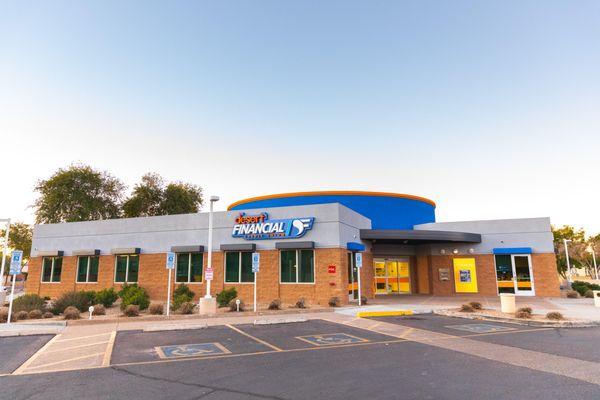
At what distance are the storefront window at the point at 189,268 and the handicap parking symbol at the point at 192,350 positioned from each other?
1503 centimetres

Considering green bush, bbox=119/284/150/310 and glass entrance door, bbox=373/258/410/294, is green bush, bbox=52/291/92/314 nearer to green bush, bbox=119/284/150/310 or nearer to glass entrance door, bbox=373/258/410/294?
green bush, bbox=119/284/150/310

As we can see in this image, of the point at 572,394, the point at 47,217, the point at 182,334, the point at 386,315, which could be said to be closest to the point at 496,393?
the point at 572,394

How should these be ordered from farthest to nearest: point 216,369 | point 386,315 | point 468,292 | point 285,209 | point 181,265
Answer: point 468,292
point 181,265
point 285,209
point 386,315
point 216,369

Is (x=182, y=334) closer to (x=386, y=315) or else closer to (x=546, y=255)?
(x=386, y=315)

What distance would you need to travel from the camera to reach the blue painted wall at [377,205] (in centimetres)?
3175

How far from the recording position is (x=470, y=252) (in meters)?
28.9

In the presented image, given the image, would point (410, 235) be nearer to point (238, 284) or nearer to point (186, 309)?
point (238, 284)

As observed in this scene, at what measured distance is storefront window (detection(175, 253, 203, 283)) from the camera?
999 inches

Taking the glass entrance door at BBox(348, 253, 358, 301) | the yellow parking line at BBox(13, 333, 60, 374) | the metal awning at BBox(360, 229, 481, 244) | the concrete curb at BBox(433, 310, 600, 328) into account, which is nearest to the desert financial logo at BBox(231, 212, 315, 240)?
the glass entrance door at BBox(348, 253, 358, 301)

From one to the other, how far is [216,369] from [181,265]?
1889cm

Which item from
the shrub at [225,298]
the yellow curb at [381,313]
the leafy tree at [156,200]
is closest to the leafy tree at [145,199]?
the leafy tree at [156,200]

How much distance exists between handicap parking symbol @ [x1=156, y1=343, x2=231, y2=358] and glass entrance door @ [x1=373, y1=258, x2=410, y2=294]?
2016cm

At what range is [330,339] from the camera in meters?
11.5

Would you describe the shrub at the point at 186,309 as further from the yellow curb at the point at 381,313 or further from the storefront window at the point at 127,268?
the storefront window at the point at 127,268
